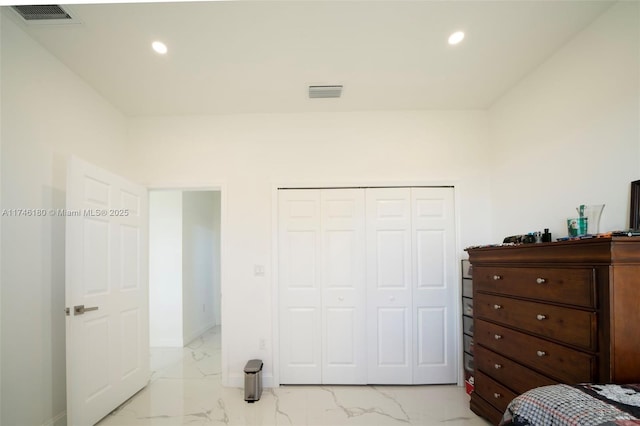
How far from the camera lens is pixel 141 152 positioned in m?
3.14

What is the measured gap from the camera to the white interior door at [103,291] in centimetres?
212

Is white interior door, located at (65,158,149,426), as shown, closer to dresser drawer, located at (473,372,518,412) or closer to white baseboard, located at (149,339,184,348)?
white baseboard, located at (149,339,184,348)

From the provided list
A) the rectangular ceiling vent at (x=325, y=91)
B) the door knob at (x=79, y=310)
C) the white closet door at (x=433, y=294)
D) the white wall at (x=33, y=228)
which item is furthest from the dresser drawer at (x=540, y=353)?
the white wall at (x=33, y=228)

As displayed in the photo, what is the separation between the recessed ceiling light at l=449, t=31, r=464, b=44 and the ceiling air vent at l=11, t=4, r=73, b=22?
2.48m

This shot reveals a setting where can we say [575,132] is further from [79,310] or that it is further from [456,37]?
[79,310]

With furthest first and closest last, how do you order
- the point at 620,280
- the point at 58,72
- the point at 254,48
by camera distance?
the point at 58,72
the point at 254,48
the point at 620,280

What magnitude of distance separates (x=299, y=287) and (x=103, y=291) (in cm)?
168

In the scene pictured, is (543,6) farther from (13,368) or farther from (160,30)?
(13,368)

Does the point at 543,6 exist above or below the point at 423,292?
above

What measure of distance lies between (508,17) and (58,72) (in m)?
3.25

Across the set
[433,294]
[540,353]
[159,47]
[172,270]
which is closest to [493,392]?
[540,353]

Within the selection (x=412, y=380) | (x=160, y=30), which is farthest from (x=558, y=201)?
(x=160, y=30)

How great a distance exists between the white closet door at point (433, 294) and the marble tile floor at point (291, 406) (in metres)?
0.19

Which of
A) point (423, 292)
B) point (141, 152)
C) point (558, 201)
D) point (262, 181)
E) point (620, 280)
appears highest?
point (141, 152)
